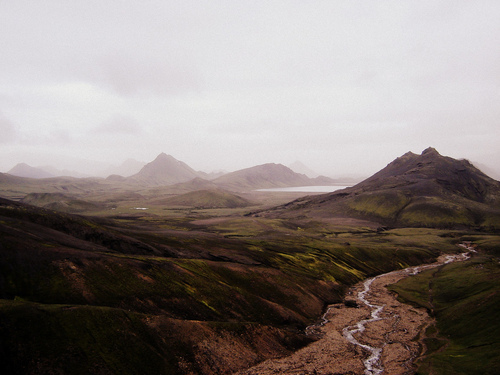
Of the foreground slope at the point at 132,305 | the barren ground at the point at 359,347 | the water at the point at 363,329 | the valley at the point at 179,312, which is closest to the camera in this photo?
the foreground slope at the point at 132,305

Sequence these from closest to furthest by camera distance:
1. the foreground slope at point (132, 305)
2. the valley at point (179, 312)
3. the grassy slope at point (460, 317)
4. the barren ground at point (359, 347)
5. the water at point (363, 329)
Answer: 1. the foreground slope at point (132, 305)
2. the valley at point (179, 312)
3. the grassy slope at point (460, 317)
4. the barren ground at point (359, 347)
5. the water at point (363, 329)

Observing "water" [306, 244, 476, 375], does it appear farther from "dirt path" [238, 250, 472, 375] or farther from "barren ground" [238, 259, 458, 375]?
"barren ground" [238, 259, 458, 375]

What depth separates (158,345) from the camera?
45.6m

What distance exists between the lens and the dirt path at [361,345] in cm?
5112

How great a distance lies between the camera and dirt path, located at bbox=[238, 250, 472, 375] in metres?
51.1

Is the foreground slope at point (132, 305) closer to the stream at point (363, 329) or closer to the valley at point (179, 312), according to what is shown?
the valley at point (179, 312)

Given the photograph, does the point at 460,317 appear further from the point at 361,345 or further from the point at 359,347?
the point at 359,347

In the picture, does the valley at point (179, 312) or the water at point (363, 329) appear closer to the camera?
the valley at point (179, 312)

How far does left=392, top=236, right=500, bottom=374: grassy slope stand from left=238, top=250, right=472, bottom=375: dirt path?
3.90 metres

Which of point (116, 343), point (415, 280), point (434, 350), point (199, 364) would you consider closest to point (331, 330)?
point (434, 350)

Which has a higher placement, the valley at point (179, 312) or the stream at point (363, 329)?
the valley at point (179, 312)

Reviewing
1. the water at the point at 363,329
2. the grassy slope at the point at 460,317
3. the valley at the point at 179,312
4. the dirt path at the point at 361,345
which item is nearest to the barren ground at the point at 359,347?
the dirt path at the point at 361,345

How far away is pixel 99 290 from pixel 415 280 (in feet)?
385

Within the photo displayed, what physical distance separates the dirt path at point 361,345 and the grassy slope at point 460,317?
3.90m
